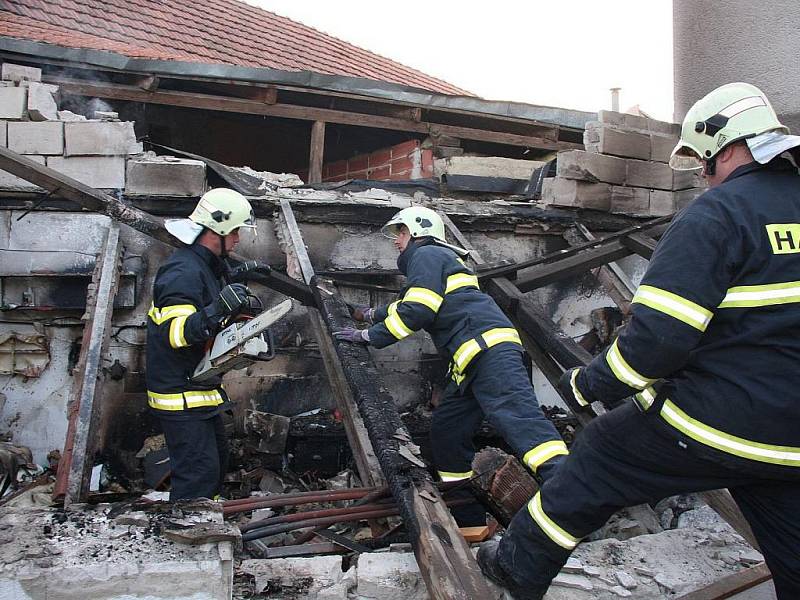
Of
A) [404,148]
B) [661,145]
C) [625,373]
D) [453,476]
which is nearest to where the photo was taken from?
[625,373]

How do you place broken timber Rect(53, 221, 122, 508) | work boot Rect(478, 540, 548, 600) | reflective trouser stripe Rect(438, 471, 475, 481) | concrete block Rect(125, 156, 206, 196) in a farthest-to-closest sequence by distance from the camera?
concrete block Rect(125, 156, 206, 196)
reflective trouser stripe Rect(438, 471, 475, 481)
broken timber Rect(53, 221, 122, 508)
work boot Rect(478, 540, 548, 600)

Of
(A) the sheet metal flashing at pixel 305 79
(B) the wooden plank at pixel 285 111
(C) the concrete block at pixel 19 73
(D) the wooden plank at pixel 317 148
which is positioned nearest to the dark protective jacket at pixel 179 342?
(C) the concrete block at pixel 19 73

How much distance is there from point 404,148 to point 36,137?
332 centimetres

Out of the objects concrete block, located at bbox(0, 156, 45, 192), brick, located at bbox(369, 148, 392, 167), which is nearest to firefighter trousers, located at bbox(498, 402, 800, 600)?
concrete block, located at bbox(0, 156, 45, 192)

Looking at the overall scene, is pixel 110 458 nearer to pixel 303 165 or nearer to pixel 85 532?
pixel 85 532

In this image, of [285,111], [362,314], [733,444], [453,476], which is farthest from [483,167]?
[733,444]

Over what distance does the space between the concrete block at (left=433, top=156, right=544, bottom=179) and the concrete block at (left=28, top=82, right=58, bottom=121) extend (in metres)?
3.02

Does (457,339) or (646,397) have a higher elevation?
(646,397)

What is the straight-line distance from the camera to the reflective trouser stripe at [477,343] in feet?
11.6

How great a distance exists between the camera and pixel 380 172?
280 inches

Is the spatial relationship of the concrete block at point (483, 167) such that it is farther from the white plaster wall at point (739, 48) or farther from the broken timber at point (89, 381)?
the broken timber at point (89, 381)

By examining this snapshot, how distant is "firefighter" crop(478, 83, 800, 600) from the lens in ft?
6.42

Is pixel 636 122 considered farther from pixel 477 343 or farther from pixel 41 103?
pixel 41 103

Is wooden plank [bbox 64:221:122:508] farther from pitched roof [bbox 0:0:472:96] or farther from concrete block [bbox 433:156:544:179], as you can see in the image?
concrete block [bbox 433:156:544:179]
